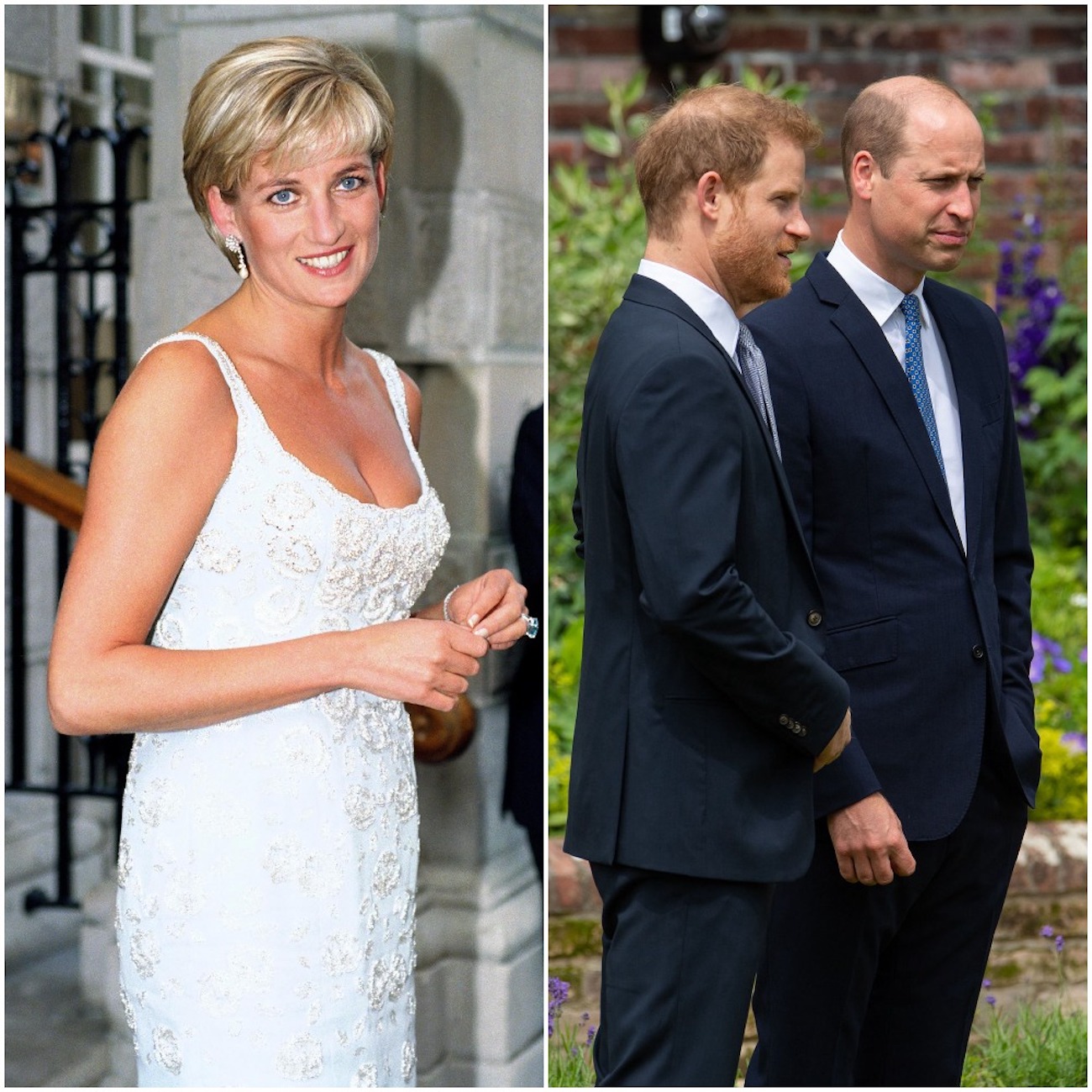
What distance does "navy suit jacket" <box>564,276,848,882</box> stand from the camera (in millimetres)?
1727

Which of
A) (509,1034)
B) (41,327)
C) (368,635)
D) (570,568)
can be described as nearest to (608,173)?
(570,568)

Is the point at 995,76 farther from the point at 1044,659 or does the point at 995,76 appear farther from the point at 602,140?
the point at 1044,659

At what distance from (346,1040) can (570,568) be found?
2.35 meters

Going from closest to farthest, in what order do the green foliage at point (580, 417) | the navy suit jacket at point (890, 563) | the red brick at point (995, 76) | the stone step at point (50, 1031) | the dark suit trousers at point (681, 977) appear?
the dark suit trousers at point (681, 977) < the navy suit jacket at point (890, 563) < the stone step at point (50, 1031) < the green foliage at point (580, 417) < the red brick at point (995, 76)

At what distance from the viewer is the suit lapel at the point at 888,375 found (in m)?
2.14

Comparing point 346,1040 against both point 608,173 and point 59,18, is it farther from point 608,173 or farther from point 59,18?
point 59,18

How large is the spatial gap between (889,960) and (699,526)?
98 centimetres

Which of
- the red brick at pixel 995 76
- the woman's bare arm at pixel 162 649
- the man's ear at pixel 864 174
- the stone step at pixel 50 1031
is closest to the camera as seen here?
the woman's bare arm at pixel 162 649

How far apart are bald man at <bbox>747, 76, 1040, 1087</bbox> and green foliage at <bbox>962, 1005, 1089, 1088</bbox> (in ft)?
2.45

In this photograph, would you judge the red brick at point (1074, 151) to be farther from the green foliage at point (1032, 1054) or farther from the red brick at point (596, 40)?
the green foliage at point (1032, 1054)

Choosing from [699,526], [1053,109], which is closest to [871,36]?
[1053,109]

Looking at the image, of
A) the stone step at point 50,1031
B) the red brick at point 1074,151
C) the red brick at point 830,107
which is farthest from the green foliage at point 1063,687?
the stone step at point 50,1031

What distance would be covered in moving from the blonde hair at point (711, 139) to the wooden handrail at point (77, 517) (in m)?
1.22

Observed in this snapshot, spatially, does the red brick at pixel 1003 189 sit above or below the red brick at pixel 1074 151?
below
